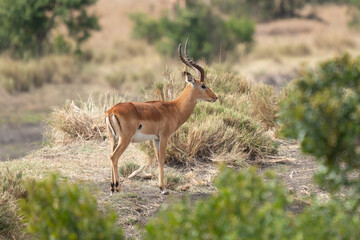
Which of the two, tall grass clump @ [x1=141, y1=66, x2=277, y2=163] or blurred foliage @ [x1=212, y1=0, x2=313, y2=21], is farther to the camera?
blurred foliage @ [x1=212, y1=0, x2=313, y2=21]

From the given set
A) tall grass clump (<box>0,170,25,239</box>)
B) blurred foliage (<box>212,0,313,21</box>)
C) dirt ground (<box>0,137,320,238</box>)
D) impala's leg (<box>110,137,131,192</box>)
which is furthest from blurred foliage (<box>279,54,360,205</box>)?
blurred foliage (<box>212,0,313,21</box>)

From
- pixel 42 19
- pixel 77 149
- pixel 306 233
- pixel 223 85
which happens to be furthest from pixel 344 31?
pixel 306 233

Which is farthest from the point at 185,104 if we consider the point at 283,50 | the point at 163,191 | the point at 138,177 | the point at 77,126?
the point at 283,50

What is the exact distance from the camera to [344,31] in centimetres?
4322

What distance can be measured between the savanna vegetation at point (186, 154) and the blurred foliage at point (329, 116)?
0.4 inches

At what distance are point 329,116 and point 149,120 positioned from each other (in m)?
3.71

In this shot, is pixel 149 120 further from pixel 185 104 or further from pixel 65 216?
pixel 65 216

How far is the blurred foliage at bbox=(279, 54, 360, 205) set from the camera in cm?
538

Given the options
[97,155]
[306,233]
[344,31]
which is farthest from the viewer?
[344,31]

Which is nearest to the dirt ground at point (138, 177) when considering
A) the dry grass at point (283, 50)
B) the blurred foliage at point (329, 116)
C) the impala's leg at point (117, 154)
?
the impala's leg at point (117, 154)

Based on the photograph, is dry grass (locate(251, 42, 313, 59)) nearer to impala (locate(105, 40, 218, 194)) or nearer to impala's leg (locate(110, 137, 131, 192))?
impala (locate(105, 40, 218, 194))

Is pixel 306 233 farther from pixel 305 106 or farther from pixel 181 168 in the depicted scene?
pixel 181 168

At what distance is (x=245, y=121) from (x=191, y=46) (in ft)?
55.2

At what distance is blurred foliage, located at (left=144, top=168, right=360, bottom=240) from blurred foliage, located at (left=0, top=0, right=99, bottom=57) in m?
23.7
